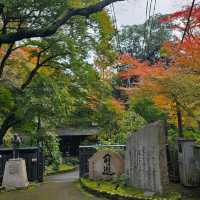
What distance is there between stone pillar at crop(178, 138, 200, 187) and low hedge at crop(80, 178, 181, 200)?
1.45m

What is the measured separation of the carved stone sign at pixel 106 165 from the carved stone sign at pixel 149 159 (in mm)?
1732

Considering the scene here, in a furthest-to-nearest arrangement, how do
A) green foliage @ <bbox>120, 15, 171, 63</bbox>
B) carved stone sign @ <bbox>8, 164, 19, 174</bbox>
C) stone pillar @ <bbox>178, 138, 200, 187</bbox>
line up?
green foliage @ <bbox>120, 15, 171, 63</bbox>, carved stone sign @ <bbox>8, 164, 19, 174</bbox>, stone pillar @ <bbox>178, 138, 200, 187</bbox>

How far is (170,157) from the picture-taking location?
13.1 m

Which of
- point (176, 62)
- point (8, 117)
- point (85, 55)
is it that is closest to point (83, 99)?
point (85, 55)

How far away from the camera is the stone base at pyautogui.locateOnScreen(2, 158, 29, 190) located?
15.9m

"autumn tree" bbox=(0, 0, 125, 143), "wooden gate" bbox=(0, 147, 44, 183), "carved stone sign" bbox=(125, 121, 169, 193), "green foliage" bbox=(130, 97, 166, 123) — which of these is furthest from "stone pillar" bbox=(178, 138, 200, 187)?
"green foliage" bbox=(130, 97, 166, 123)

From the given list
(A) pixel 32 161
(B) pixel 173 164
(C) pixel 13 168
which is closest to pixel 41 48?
(C) pixel 13 168

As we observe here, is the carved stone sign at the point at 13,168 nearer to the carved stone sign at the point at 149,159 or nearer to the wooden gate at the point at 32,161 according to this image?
the wooden gate at the point at 32,161

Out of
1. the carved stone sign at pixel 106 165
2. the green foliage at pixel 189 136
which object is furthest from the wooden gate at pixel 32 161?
the green foliage at pixel 189 136

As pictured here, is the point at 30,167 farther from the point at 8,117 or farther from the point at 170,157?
the point at 170,157

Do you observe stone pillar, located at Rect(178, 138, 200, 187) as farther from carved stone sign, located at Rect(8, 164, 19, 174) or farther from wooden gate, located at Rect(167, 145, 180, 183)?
carved stone sign, located at Rect(8, 164, 19, 174)

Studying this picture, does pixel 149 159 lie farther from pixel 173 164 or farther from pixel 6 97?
pixel 6 97

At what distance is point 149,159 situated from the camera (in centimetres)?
1069

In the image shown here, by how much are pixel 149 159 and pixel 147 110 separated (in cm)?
1812
